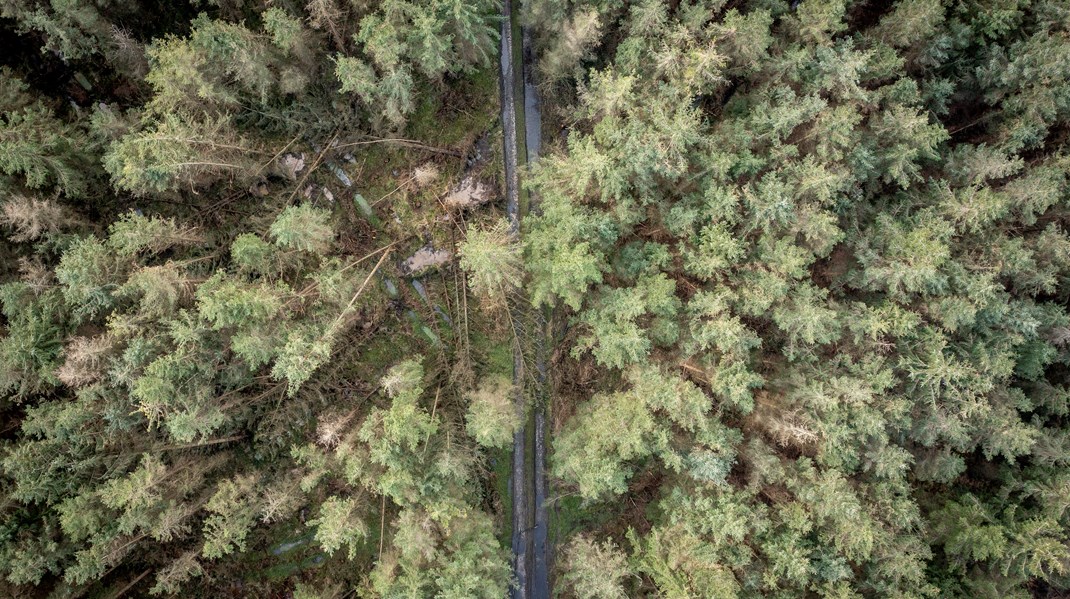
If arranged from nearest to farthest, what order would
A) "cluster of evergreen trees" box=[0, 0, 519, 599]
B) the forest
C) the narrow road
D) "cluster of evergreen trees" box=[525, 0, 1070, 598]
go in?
"cluster of evergreen trees" box=[525, 0, 1070, 598]
the forest
"cluster of evergreen trees" box=[0, 0, 519, 599]
the narrow road

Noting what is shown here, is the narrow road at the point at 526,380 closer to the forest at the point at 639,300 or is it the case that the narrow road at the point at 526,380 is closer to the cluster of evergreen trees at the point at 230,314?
the cluster of evergreen trees at the point at 230,314

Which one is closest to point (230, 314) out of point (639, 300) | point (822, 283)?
point (639, 300)

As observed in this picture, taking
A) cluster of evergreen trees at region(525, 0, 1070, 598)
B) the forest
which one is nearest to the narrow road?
the forest

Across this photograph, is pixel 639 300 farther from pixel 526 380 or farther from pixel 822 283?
pixel 526 380

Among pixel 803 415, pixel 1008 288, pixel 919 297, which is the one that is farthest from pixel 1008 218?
pixel 803 415

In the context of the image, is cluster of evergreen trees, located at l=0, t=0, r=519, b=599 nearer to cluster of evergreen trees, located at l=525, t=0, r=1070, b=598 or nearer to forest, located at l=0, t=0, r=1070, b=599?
forest, located at l=0, t=0, r=1070, b=599

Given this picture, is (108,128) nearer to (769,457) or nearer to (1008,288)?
(769,457)
